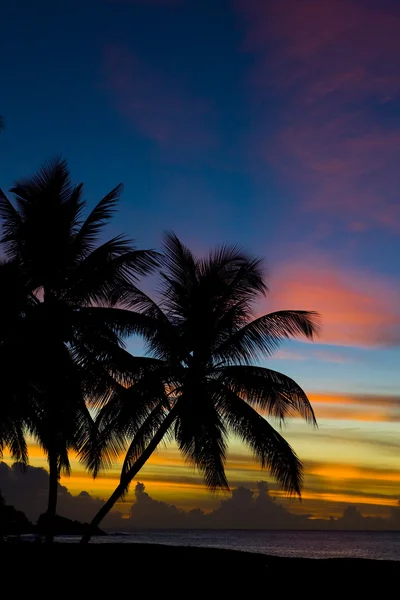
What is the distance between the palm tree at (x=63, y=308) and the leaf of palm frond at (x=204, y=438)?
198 cm

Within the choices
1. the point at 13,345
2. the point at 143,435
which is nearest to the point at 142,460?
the point at 143,435

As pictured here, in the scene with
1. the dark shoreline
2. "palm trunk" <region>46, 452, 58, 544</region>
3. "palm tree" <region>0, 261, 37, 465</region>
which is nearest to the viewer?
the dark shoreline

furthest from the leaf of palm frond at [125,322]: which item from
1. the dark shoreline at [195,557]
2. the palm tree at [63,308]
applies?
the dark shoreline at [195,557]

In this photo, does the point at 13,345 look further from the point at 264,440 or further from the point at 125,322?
the point at 264,440

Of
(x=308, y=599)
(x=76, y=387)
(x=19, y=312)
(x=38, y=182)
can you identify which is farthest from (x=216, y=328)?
(x=308, y=599)

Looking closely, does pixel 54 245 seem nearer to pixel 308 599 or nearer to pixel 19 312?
pixel 19 312

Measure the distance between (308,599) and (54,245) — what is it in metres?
10.3

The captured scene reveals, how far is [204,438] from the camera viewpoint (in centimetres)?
1802

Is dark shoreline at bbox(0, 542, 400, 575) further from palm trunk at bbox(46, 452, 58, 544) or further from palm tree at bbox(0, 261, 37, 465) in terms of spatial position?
palm tree at bbox(0, 261, 37, 465)

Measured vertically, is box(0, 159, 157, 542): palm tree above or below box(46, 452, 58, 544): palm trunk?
above

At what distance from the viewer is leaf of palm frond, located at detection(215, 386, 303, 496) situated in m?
16.9

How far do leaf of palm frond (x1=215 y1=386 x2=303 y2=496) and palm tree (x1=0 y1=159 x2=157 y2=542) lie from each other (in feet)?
9.71

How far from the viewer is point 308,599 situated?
12.4 metres

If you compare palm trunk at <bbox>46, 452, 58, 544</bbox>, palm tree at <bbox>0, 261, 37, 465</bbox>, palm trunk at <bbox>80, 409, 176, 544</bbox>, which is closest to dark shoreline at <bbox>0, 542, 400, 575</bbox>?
palm trunk at <bbox>46, 452, 58, 544</bbox>
